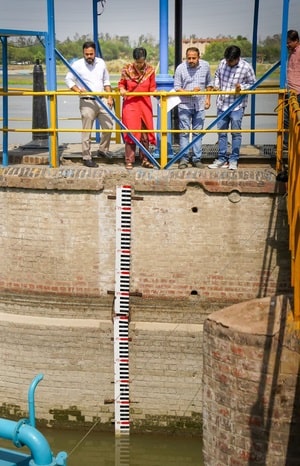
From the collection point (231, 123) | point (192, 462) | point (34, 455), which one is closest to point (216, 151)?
point (231, 123)

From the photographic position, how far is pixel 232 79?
10.7m

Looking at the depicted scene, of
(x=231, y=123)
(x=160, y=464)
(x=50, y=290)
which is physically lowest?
(x=160, y=464)

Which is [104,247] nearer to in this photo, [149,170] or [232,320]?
[149,170]

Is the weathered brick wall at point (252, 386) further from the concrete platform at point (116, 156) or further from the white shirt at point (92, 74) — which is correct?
the white shirt at point (92, 74)

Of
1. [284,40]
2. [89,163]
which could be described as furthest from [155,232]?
[284,40]

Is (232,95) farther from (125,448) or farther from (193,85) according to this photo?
(125,448)

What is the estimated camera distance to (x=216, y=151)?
11906mm

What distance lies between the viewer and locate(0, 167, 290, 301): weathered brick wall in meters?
9.98

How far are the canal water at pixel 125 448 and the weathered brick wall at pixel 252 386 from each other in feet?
7.21

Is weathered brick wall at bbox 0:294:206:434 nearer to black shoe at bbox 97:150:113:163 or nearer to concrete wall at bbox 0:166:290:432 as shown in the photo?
concrete wall at bbox 0:166:290:432

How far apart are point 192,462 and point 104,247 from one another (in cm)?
256

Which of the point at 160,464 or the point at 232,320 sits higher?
the point at 232,320

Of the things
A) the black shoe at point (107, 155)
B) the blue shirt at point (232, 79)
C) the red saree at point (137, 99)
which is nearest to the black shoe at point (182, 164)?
the red saree at point (137, 99)

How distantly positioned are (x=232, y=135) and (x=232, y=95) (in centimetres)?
47
